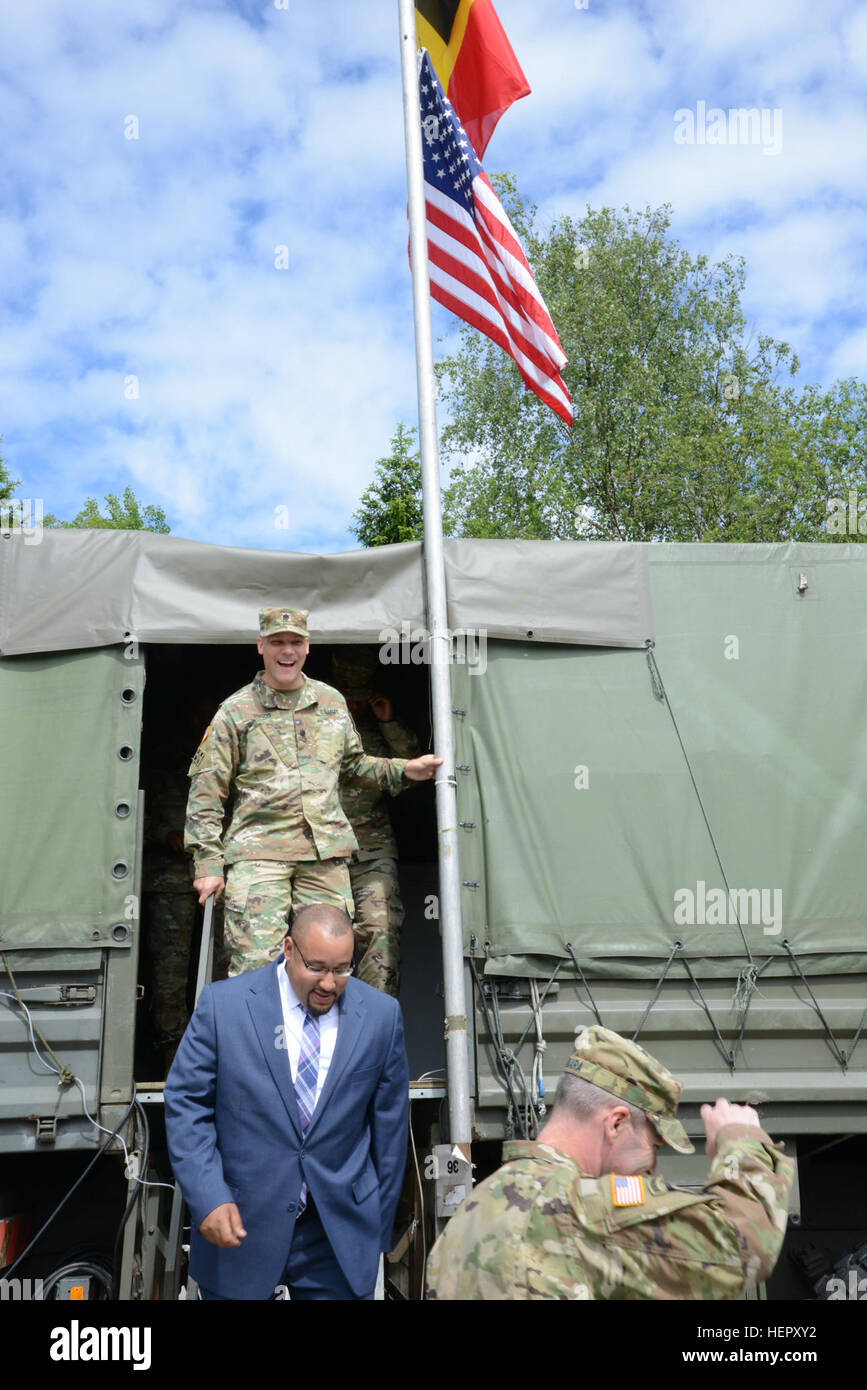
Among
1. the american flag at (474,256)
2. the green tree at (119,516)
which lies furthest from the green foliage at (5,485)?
the american flag at (474,256)

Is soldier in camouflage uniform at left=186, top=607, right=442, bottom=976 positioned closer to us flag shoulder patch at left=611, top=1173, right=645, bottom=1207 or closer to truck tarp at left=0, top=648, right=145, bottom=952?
truck tarp at left=0, top=648, right=145, bottom=952

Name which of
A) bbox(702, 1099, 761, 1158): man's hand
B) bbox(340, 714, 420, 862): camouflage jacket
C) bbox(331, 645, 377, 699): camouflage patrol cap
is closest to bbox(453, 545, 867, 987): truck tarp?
bbox(340, 714, 420, 862): camouflage jacket

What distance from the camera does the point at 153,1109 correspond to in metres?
4.53

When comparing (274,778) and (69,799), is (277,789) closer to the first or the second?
(274,778)

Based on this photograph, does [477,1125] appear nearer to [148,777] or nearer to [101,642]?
[101,642]

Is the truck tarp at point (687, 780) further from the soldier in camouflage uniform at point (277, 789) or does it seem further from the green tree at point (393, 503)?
the green tree at point (393, 503)

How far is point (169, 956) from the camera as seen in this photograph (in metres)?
6.25

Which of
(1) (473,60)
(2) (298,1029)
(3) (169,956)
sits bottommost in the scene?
(2) (298,1029)

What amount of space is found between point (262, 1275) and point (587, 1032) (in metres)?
1.37

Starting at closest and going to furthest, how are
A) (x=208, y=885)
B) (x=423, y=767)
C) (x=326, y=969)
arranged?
(x=326, y=969) < (x=208, y=885) < (x=423, y=767)

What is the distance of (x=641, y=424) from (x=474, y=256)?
16512 millimetres

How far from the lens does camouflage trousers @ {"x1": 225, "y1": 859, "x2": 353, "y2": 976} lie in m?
4.39

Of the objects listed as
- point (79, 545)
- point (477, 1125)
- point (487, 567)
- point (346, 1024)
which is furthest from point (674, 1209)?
point (79, 545)

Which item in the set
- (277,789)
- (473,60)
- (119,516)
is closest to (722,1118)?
(277,789)
